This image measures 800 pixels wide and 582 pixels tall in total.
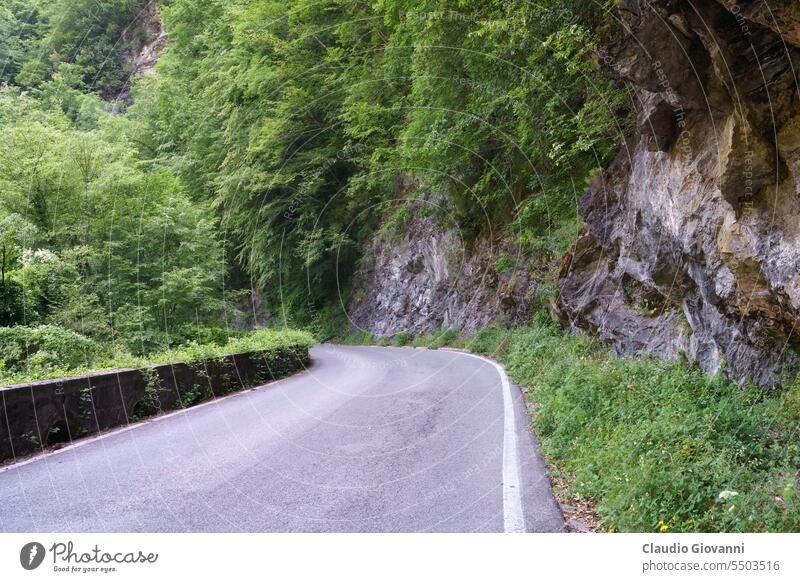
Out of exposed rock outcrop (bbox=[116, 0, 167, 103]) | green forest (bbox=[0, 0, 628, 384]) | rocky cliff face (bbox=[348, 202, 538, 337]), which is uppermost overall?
exposed rock outcrop (bbox=[116, 0, 167, 103])

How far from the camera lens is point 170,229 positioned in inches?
736

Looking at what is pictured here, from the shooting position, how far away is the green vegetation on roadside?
10.9 ft

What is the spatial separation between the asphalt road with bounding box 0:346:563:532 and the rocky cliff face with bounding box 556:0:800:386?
2.48m

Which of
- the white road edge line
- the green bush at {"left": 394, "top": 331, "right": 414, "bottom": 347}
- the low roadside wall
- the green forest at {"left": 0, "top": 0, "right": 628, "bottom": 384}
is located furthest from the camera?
the green bush at {"left": 394, "top": 331, "right": 414, "bottom": 347}

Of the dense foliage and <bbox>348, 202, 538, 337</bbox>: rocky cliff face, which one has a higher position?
the dense foliage

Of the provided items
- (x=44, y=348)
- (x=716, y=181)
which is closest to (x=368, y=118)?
(x=44, y=348)

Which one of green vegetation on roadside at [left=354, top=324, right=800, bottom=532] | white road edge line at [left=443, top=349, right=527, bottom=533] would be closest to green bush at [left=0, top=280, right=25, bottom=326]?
white road edge line at [left=443, top=349, right=527, bottom=533]

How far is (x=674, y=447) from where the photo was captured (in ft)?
13.6

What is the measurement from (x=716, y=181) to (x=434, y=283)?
67.1 feet

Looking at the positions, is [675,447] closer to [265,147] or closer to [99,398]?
[99,398]

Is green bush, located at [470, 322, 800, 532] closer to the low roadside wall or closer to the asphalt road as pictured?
the asphalt road

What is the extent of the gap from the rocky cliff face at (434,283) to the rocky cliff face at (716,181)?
9.06 meters

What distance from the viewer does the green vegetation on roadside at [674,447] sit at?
10.9 ft

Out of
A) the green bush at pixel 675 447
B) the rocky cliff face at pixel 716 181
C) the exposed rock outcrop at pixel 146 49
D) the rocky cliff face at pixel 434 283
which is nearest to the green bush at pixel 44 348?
the green bush at pixel 675 447
